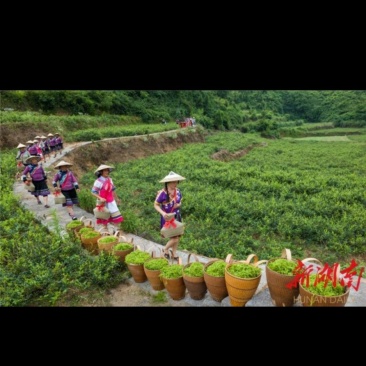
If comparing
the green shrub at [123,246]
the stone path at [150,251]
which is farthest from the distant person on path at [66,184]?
the green shrub at [123,246]

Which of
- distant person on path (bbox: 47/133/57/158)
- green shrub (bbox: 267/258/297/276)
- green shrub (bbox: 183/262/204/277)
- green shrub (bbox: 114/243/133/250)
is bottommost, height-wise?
green shrub (bbox: 114/243/133/250)

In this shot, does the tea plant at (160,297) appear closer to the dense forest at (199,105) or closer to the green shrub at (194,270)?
the green shrub at (194,270)

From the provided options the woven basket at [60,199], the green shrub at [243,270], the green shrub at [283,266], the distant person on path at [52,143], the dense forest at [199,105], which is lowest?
the green shrub at [243,270]

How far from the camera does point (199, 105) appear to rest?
1812 inches

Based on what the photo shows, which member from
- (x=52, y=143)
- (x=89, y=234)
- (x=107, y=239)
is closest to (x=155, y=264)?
(x=107, y=239)

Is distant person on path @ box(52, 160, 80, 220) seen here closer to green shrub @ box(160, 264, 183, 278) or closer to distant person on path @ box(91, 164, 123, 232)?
distant person on path @ box(91, 164, 123, 232)

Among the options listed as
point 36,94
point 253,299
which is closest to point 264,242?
point 253,299

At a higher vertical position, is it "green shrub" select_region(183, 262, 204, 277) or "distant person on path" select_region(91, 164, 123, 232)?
"distant person on path" select_region(91, 164, 123, 232)

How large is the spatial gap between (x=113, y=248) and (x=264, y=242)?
3.90 m

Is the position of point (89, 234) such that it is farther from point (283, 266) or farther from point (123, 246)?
point (283, 266)

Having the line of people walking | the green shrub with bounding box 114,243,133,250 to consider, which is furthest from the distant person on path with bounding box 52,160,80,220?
the green shrub with bounding box 114,243,133,250

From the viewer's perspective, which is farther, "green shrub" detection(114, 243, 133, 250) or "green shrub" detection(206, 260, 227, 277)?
"green shrub" detection(114, 243, 133, 250)

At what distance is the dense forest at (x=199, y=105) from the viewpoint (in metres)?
24.5

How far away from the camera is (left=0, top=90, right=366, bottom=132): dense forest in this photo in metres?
24.5
